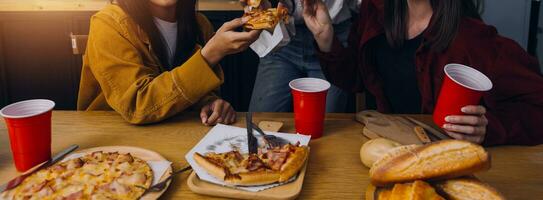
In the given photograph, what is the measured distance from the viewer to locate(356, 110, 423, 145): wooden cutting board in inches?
49.7

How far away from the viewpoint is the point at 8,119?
110 cm

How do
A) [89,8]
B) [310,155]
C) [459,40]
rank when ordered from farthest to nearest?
[89,8] → [459,40] → [310,155]

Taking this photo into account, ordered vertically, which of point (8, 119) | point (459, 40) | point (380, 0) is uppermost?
point (380, 0)

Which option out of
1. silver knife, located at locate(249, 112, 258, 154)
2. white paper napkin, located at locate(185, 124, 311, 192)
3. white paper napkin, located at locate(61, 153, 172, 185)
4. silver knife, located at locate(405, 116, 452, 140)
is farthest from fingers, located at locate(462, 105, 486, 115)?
white paper napkin, located at locate(61, 153, 172, 185)

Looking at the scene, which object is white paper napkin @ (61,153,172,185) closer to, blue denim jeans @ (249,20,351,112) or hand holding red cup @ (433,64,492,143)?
hand holding red cup @ (433,64,492,143)

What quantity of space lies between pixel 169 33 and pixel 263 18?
0.42 m

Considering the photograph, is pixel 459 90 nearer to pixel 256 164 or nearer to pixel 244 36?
pixel 256 164

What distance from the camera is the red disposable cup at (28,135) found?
1106mm

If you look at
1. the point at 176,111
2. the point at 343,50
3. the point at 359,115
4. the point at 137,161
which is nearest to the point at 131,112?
the point at 176,111

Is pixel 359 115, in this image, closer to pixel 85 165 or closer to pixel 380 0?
pixel 380 0

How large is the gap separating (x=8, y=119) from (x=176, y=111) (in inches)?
19.2

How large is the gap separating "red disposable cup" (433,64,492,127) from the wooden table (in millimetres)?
170

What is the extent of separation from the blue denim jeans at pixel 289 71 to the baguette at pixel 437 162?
4.30 feet

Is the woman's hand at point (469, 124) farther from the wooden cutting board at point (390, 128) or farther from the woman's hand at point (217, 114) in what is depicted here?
the woman's hand at point (217, 114)
